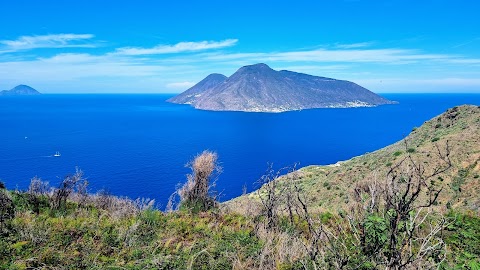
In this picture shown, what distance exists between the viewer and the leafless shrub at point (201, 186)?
697 inches

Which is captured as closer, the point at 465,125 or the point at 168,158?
the point at 465,125

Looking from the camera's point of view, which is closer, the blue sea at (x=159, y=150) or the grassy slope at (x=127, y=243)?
the grassy slope at (x=127, y=243)

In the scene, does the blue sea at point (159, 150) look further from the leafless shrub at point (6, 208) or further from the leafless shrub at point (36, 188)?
the leafless shrub at point (6, 208)

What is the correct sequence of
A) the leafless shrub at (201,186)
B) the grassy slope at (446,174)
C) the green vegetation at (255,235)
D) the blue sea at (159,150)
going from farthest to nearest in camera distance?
the blue sea at (159,150), the grassy slope at (446,174), the leafless shrub at (201,186), the green vegetation at (255,235)

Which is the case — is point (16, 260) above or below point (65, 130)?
above

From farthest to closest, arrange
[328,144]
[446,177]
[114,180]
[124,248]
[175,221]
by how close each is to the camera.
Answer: [328,144] → [114,180] → [446,177] → [175,221] → [124,248]

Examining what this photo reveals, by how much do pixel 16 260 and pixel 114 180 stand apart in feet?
258

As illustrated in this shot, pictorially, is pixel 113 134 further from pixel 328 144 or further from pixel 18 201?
pixel 18 201

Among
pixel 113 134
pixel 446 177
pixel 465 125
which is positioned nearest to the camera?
pixel 446 177

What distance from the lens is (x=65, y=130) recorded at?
6220 inches

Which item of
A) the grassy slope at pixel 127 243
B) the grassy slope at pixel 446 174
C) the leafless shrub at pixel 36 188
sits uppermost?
the grassy slope at pixel 127 243

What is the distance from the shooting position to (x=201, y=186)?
705 inches

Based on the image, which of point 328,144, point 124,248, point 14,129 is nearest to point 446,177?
point 124,248

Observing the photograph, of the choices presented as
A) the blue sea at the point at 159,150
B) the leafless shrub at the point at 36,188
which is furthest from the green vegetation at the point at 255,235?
the blue sea at the point at 159,150
